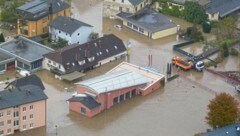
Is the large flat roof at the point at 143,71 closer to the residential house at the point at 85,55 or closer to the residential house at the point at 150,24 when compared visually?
the residential house at the point at 85,55

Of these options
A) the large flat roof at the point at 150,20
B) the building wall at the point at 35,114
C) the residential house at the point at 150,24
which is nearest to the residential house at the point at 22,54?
the building wall at the point at 35,114

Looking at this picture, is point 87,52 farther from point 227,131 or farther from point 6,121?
point 227,131

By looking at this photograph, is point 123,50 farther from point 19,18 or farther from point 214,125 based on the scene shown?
point 214,125

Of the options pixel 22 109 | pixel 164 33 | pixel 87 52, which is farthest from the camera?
pixel 164 33

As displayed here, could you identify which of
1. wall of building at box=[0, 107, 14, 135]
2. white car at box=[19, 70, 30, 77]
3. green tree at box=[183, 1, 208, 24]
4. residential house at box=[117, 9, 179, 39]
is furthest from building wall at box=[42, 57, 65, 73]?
green tree at box=[183, 1, 208, 24]

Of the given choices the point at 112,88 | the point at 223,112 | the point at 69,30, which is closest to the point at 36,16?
the point at 69,30

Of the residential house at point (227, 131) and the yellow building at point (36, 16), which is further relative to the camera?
the yellow building at point (36, 16)

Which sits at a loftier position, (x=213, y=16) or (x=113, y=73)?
(x=213, y=16)
